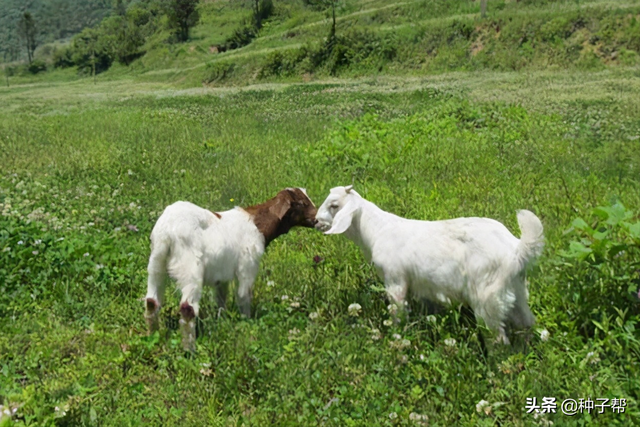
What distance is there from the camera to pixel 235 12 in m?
97.9

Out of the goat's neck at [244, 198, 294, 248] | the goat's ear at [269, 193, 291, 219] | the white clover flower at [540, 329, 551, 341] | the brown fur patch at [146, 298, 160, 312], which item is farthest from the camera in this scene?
the goat's ear at [269, 193, 291, 219]

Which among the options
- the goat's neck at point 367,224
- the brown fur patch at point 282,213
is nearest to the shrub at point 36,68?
the brown fur patch at point 282,213

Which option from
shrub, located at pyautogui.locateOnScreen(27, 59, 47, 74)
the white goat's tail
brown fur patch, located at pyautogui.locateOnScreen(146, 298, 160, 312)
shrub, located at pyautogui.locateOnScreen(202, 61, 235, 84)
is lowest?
shrub, located at pyautogui.locateOnScreen(27, 59, 47, 74)

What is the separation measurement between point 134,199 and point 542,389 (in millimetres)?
6901

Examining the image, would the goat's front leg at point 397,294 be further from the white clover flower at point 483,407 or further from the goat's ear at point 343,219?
the white clover flower at point 483,407

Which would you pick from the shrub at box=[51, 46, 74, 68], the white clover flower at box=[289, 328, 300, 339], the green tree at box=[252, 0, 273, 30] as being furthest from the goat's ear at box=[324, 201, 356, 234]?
the shrub at box=[51, 46, 74, 68]

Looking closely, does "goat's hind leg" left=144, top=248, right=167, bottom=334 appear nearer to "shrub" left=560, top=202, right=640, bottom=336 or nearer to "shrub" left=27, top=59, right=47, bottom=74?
"shrub" left=560, top=202, right=640, bottom=336

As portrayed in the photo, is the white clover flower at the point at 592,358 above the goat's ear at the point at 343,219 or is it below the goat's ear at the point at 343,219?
below

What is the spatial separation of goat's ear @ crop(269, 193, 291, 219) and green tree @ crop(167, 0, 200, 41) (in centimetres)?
8583

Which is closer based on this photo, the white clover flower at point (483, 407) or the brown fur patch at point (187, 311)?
the white clover flower at point (483, 407)

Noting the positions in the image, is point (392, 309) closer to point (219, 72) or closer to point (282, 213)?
point (282, 213)

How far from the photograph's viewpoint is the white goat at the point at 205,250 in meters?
4.21

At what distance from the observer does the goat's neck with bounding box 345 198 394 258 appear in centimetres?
471

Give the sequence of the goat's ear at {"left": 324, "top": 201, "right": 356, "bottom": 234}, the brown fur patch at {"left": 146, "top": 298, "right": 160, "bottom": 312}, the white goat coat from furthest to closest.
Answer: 1. the goat's ear at {"left": 324, "top": 201, "right": 356, "bottom": 234}
2. the brown fur patch at {"left": 146, "top": 298, "right": 160, "bottom": 312}
3. the white goat coat
